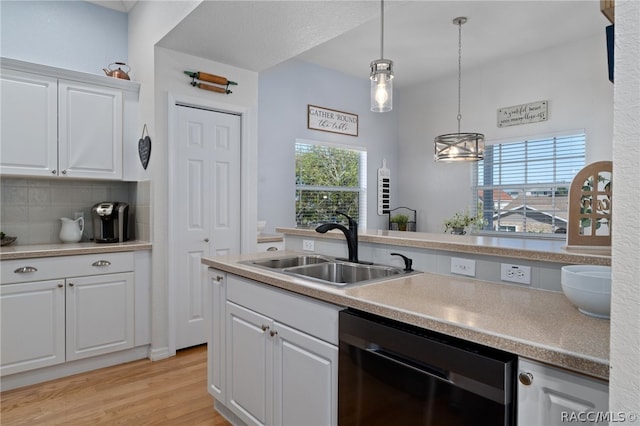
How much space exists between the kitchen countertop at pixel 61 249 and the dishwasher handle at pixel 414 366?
92.2 inches

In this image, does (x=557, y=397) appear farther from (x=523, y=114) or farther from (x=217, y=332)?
(x=523, y=114)

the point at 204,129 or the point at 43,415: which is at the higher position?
the point at 204,129

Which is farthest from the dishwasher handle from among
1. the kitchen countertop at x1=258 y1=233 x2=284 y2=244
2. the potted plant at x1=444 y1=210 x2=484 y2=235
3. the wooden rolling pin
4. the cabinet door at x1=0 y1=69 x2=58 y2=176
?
the potted plant at x1=444 y1=210 x2=484 y2=235

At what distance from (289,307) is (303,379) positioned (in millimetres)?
290

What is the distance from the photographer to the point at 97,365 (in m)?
2.91

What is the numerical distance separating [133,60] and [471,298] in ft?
11.0

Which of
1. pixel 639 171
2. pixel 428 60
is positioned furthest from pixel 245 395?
pixel 428 60

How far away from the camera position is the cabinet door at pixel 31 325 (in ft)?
8.32

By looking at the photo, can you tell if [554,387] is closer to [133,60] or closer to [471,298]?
[471,298]

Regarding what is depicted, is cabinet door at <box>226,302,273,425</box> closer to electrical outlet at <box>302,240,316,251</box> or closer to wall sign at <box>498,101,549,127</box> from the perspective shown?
electrical outlet at <box>302,240,316,251</box>

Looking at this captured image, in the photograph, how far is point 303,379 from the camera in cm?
158

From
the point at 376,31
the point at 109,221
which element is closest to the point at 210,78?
the point at 109,221

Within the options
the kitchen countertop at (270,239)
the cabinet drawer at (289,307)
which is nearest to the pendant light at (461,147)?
the kitchen countertop at (270,239)

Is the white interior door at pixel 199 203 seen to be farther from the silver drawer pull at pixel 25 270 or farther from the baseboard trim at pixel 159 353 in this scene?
the silver drawer pull at pixel 25 270
